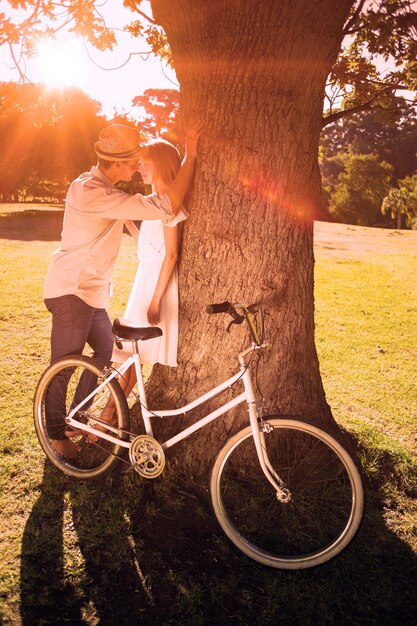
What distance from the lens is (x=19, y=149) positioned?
36.5m

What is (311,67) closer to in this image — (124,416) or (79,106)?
(124,416)

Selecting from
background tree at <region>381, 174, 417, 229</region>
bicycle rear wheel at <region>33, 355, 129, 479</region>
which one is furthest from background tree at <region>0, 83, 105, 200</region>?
bicycle rear wheel at <region>33, 355, 129, 479</region>

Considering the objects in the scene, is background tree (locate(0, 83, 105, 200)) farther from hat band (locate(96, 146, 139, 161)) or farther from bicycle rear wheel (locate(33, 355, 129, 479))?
bicycle rear wheel (locate(33, 355, 129, 479))

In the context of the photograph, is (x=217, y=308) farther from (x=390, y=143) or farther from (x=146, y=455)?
(x=390, y=143)

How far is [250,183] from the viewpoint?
3582 mm

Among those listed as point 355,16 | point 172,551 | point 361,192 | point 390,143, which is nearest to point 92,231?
point 172,551

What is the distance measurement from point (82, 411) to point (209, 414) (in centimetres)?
108

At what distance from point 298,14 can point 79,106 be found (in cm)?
3382

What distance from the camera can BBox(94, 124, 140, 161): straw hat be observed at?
3535 millimetres

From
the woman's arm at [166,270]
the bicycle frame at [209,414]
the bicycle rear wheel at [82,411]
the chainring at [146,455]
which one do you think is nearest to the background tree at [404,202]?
the woman's arm at [166,270]

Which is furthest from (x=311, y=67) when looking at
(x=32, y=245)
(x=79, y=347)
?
(x=32, y=245)

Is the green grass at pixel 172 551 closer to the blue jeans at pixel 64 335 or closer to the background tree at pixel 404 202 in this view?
the blue jeans at pixel 64 335

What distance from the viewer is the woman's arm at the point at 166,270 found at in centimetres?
371

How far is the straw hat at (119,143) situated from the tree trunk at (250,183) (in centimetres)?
49
